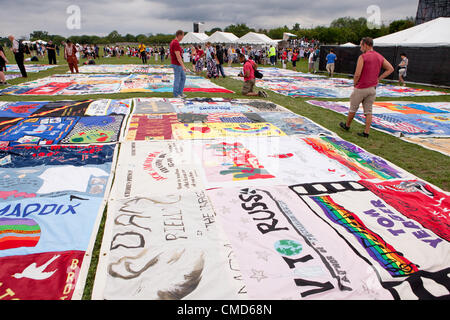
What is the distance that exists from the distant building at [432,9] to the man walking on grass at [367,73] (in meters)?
29.8

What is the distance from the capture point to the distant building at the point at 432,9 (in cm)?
2628

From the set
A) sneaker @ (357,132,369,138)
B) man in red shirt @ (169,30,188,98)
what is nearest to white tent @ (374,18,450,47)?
sneaker @ (357,132,369,138)

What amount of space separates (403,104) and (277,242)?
7.66m

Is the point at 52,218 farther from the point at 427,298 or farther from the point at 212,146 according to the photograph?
the point at 427,298

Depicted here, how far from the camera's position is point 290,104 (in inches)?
317

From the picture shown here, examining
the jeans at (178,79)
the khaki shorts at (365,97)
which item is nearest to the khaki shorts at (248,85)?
the jeans at (178,79)

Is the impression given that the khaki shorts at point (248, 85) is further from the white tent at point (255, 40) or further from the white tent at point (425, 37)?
the white tent at point (255, 40)

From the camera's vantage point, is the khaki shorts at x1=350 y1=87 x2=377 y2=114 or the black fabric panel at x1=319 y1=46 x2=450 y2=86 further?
the black fabric panel at x1=319 y1=46 x2=450 y2=86

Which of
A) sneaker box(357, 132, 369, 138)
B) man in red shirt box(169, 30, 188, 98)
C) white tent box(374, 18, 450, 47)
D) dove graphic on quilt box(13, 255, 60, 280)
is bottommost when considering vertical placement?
dove graphic on quilt box(13, 255, 60, 280)

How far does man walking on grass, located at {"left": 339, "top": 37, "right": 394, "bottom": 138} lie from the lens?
485cm

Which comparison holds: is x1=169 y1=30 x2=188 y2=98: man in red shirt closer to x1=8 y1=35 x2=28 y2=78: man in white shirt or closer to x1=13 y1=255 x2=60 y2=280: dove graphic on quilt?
x1=13 y1=255 x2=60 y2=280: dove graphic on quilt

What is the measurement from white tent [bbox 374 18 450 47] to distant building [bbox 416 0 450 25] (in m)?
16.6

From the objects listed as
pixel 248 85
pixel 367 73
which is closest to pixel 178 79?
pixel 248 85
